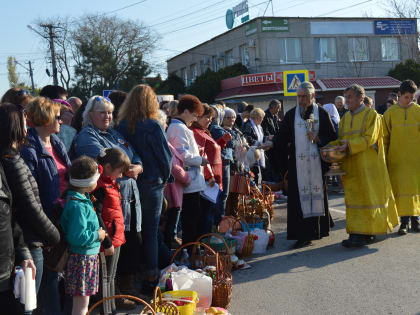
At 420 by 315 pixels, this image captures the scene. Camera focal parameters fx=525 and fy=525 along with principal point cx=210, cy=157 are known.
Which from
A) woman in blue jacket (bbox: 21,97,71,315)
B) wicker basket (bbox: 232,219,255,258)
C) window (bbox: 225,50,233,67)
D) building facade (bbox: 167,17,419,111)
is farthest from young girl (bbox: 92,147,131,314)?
window (bbox: 225,50,233,67)

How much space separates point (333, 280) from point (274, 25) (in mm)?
33796

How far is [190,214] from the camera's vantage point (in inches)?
247

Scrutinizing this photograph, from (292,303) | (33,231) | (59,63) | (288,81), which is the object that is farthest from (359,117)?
(59,63)

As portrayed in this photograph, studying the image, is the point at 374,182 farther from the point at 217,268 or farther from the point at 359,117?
the point at 217,268

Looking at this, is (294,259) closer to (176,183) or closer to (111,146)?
(176,183)

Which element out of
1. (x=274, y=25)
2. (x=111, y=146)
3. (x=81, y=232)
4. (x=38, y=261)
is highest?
(x=274, y=25)

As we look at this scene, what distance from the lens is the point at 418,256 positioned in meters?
6.22

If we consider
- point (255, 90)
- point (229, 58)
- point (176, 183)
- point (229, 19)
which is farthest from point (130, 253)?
point (229, 19)

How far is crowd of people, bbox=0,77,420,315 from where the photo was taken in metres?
3.38

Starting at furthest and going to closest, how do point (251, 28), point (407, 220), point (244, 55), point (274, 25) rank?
point (244, 55) < point (251, 28) < point (274, 25) < point (407, 220)

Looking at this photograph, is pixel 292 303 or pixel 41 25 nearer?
pixel 292 303

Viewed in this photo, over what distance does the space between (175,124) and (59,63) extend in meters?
46.4

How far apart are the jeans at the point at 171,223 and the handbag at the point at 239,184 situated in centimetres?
192

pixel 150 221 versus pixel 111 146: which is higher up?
pixel 111 146
